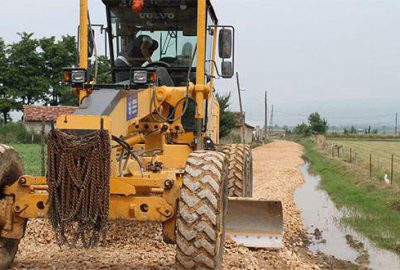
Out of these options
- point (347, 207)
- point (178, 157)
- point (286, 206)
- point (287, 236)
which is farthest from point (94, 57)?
point (347, 207)

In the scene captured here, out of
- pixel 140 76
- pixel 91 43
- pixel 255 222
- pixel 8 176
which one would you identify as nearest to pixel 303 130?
pixel 255 222

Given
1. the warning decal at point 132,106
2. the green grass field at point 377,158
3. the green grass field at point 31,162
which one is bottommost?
the green grass field at point 377,158

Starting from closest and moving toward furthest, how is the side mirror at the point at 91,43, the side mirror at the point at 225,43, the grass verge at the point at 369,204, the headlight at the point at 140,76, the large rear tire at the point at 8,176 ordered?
the large rear tire at the point at 8,176
the headlight at the point at 140,76
the side mirror at the point at 91,43
the side mirror at the point at 225,43
the grass verge at the point at 369,204

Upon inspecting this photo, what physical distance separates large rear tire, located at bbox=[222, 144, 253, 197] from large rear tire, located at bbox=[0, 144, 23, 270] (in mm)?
A: 3846

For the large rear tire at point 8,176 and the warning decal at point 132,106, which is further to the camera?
the warning decal at point 132,106

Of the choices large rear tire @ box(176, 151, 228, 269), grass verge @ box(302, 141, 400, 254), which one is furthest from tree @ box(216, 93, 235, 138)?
large rear tire @ box(176, 151, 228, 269)

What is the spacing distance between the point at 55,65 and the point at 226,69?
163 ft

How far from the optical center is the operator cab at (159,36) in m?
8.27

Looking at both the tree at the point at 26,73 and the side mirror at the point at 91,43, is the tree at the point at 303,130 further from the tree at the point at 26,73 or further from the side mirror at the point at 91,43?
the side mirror at the point at 91,43

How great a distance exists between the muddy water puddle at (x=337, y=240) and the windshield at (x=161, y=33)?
15.1 ft

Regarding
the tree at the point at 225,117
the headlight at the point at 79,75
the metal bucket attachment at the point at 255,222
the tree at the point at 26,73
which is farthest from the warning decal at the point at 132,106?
the tree at the point at 26,73

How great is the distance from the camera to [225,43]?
824cm

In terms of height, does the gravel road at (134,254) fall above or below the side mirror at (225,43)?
below

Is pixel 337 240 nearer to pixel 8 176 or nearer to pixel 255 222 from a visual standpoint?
pixel 255 222
